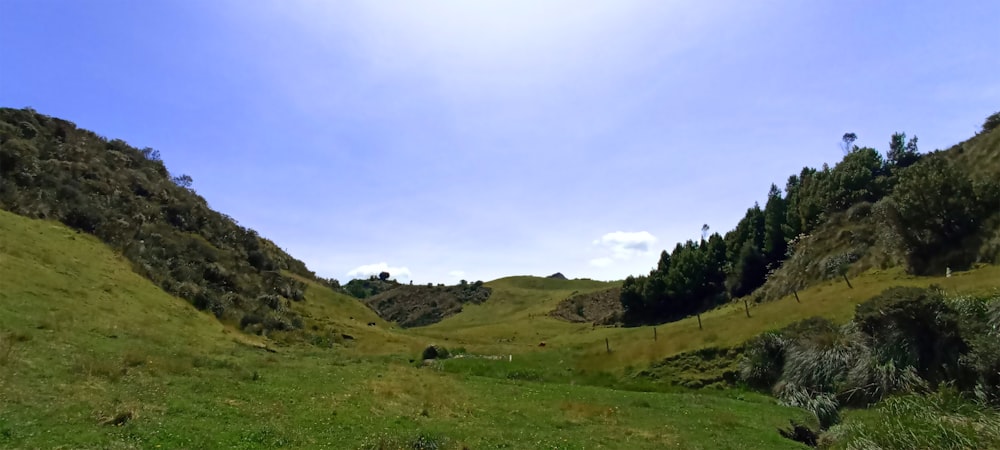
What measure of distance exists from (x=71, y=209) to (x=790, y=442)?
205ft

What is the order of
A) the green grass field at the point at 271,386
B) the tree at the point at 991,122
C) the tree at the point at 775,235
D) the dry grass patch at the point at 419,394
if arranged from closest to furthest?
1. the green grass field at the point at 271,386
2. the dry grass patch at the point at 419,394
3. the tree at the point at 991,122
4. the tree at the point at 775,235

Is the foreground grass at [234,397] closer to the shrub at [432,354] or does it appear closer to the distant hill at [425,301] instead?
the shrub at [432,354]

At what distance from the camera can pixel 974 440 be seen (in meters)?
18.6

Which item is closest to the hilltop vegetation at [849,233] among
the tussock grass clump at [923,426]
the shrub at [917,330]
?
the shrub at [917,330]

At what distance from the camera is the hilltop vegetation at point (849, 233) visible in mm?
48125

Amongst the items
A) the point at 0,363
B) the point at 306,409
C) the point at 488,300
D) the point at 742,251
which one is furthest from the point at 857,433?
the point at 488,300

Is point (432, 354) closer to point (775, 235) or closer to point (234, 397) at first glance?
point (234, 397)

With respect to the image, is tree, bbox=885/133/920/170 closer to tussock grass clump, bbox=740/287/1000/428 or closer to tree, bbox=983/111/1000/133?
tree, bbox=983/111/1000/133

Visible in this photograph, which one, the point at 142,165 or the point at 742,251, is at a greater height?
the point at 142,165

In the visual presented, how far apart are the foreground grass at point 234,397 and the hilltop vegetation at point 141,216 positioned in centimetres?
1067

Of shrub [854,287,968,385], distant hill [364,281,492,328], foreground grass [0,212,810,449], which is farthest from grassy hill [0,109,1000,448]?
distant hill [364,281,492,328]

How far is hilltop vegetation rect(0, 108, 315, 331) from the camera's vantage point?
51781 mm

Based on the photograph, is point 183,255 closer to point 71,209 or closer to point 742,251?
point 71,209

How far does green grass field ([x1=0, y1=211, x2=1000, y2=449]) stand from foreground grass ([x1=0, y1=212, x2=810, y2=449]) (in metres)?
0.10
